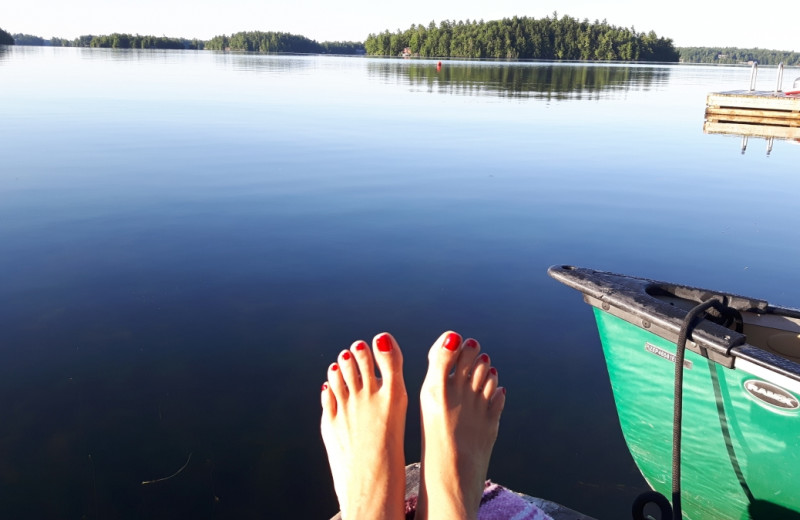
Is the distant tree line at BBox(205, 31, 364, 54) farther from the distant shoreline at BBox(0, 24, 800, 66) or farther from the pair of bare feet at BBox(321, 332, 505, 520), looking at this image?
the pair of bare feet at BBox(321, 332, 505, 520)

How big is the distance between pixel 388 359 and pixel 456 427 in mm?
359

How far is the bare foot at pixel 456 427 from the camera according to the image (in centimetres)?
197

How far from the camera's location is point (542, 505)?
2102mm

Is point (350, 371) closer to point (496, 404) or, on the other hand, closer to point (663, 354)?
point (496, 404)

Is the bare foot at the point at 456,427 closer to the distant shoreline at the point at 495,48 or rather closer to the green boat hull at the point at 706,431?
the green boat hull at the point at 706,431

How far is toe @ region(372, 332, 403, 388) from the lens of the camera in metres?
2.23

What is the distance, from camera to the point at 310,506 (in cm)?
240

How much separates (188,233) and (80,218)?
1.13 metres

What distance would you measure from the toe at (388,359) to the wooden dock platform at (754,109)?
14814mm

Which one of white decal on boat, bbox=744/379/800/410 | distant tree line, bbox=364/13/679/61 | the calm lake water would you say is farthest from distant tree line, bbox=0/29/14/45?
white decal on boat, bbox=744/379/800/410

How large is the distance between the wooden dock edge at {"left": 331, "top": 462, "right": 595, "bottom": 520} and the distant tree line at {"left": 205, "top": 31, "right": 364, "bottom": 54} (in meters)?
129

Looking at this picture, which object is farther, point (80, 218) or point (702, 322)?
point (80, 218)

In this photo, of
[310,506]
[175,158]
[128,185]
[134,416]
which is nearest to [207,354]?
[134,416]

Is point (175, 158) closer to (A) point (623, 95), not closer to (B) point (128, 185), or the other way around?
(B) point (128, 185)
